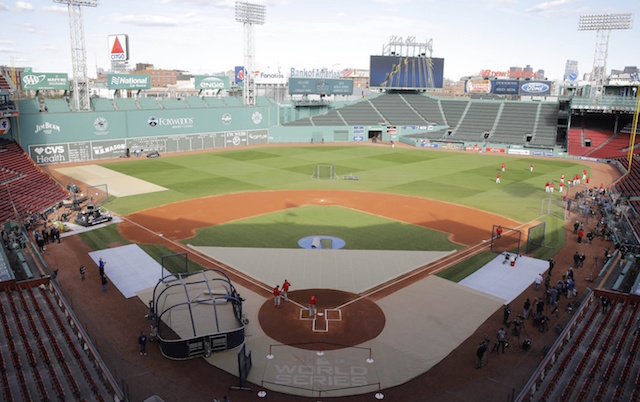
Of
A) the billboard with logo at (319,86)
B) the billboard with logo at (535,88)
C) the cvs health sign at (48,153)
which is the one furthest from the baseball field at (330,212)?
the billboard with logo at (535,88)

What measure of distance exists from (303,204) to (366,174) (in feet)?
54.3

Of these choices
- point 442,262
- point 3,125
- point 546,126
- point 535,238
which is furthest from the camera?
point 546,126

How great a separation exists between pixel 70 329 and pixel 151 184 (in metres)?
32.1

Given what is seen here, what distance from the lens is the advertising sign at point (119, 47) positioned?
218 feet

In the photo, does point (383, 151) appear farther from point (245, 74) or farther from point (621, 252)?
point (621, 252)

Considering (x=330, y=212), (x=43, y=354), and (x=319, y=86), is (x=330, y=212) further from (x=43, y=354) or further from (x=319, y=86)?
(x=319, y=86)

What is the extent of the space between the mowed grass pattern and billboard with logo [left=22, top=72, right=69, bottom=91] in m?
12.5

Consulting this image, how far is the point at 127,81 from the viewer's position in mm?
68750

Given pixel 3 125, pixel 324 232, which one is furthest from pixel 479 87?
pixel 3 125

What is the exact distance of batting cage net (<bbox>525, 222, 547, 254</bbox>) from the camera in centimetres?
3188

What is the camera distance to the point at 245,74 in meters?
78.8

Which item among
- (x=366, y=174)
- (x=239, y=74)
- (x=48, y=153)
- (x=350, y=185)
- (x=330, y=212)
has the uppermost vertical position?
(x=239, y=74)

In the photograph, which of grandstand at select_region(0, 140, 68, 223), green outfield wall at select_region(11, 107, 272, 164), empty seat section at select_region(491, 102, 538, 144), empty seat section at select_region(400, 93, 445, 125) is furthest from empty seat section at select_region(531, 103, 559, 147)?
grandstand at select_region(0, 140, 68, 223)

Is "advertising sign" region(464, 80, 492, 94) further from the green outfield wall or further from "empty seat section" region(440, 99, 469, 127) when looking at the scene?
the green outfield wall
